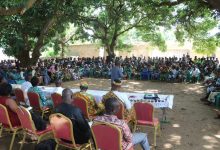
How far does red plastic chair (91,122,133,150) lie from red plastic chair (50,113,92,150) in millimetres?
432

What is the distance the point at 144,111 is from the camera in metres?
6.18

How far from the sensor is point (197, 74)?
17219mm

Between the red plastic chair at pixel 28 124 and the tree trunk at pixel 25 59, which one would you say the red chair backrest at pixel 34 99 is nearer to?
the red plastic chair at pixel 28 124

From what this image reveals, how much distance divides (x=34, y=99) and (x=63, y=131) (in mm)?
2650

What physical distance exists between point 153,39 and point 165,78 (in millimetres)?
9721

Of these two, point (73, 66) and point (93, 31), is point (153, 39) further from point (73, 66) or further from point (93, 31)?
point (73, 66)

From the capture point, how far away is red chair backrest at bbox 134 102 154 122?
609 centimetres

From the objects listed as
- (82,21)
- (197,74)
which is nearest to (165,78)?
(197,74)

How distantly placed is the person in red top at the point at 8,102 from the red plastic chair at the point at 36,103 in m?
1.39

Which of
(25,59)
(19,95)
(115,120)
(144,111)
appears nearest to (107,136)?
(115,120)

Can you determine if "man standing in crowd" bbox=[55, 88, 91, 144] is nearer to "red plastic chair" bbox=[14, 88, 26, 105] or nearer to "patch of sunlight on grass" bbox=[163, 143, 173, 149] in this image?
"patch of sunlight on grass" bbox=[163, 143, 173, 149]

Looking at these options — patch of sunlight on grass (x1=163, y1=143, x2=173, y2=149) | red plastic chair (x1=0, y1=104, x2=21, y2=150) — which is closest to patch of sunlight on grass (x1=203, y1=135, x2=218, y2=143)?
patch of sunlight on grass (x1=163, y1=143, x2=173, y2=149)

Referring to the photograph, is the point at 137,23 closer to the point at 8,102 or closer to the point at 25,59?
the point at 25,59

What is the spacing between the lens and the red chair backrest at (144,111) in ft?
20.0
